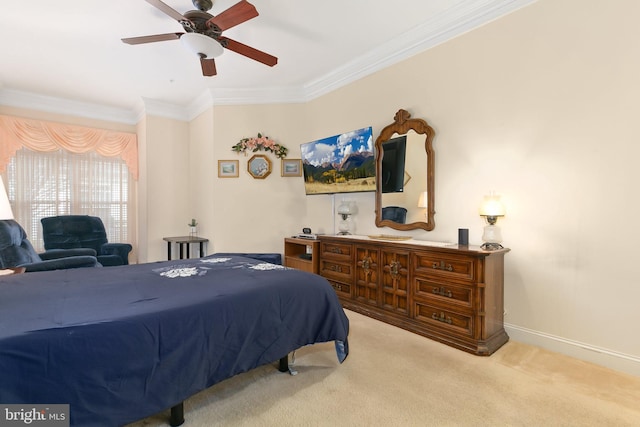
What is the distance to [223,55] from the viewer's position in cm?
370

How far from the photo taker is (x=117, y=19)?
9.74ft

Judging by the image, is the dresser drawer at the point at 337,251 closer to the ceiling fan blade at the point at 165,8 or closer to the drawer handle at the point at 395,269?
the drawer handle at the point at 395,269

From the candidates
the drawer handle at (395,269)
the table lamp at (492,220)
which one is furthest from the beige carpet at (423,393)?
the table lamp at (492,220)

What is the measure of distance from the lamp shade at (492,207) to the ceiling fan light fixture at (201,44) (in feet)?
8.70

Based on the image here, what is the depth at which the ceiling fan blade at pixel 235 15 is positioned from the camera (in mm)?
2190

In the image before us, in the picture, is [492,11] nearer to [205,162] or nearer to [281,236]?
[281,236]

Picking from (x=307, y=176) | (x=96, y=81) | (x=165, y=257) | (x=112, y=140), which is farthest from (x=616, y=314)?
(x=112, y=140)

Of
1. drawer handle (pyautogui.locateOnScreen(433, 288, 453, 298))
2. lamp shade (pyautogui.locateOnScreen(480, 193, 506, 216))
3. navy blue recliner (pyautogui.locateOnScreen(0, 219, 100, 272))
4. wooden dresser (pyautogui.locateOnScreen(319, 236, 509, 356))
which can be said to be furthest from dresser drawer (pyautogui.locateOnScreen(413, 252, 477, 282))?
navy blue recliner (pyautogui.locateOnScreen(0, 219, 100, 272))

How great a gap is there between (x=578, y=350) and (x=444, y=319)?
0.96m

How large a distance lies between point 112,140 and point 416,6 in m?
5.14

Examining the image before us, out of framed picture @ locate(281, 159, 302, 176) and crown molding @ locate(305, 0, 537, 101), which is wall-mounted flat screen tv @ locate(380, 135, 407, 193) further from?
framed picture @ locate(281, 159, 302, 176)

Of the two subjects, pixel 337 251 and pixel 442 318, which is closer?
pixel 442 318

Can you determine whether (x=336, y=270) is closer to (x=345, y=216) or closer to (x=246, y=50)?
(x=345, y=216)

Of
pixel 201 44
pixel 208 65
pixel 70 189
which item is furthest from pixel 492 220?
pixel 70 189
